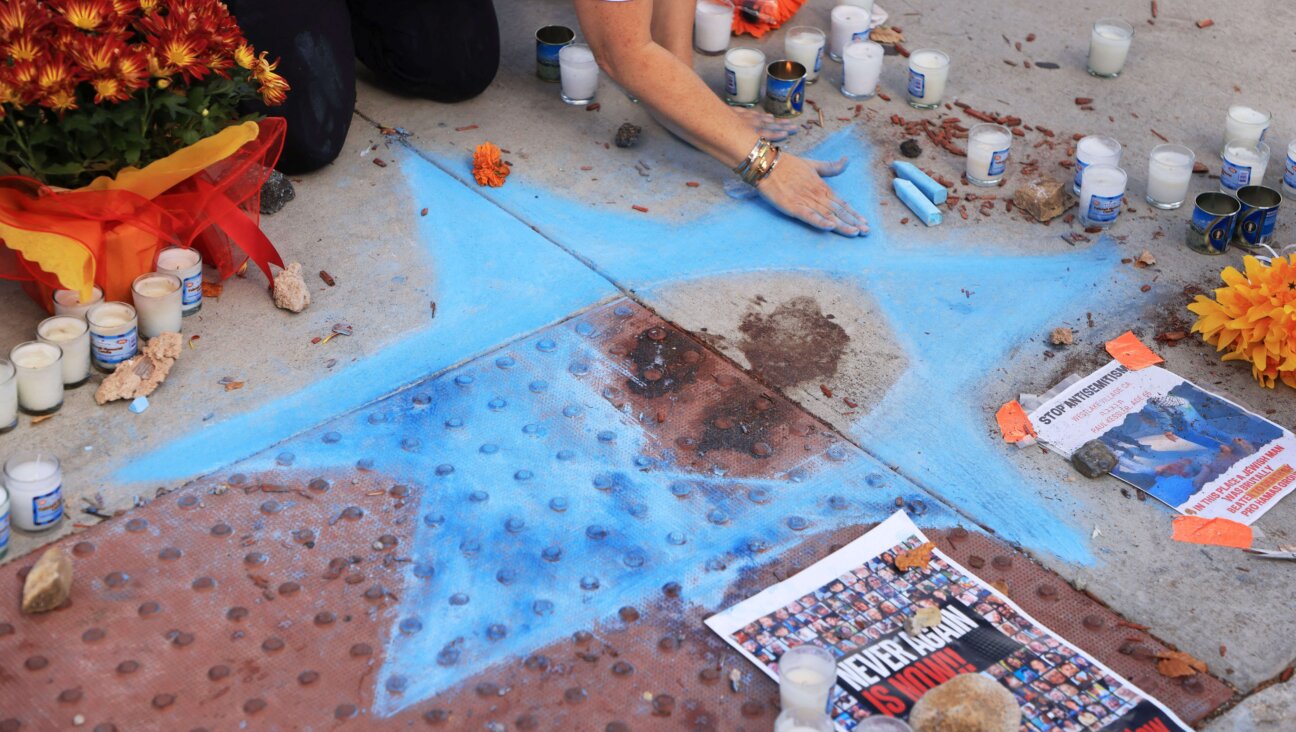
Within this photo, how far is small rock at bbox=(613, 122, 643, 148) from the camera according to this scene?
3.89 metres

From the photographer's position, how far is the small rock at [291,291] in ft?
10.4

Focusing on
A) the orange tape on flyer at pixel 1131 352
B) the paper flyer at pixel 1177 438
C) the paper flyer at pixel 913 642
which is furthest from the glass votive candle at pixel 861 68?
the paper flyer at pixel 913 642

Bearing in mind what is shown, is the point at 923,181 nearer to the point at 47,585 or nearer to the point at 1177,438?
the point at 1177,438

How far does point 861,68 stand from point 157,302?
2294 millimetres

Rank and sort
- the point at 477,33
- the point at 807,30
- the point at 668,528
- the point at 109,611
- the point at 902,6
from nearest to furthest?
the point at 109,611
the point at 668,528
the point at 477,33
the point at 807,30
the point at 902,6

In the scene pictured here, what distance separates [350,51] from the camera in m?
3.74

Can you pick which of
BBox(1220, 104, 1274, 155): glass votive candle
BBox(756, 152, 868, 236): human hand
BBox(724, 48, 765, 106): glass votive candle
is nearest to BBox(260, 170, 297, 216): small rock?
BBox(756, 152, 868, 236): human hand

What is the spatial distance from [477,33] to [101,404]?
171 cm

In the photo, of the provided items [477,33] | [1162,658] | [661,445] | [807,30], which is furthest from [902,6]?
[1162,658]

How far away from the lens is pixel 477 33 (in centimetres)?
400

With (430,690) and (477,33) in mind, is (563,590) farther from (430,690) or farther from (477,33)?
(477,33)

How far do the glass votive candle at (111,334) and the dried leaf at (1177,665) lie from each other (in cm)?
226

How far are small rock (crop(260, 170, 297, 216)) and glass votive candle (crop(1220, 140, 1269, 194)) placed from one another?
266 cm

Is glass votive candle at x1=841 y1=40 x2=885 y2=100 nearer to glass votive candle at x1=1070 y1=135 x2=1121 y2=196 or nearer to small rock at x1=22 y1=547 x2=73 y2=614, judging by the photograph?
glass votive candle at x1=1070 y1=135 x2=1121 y2=196
